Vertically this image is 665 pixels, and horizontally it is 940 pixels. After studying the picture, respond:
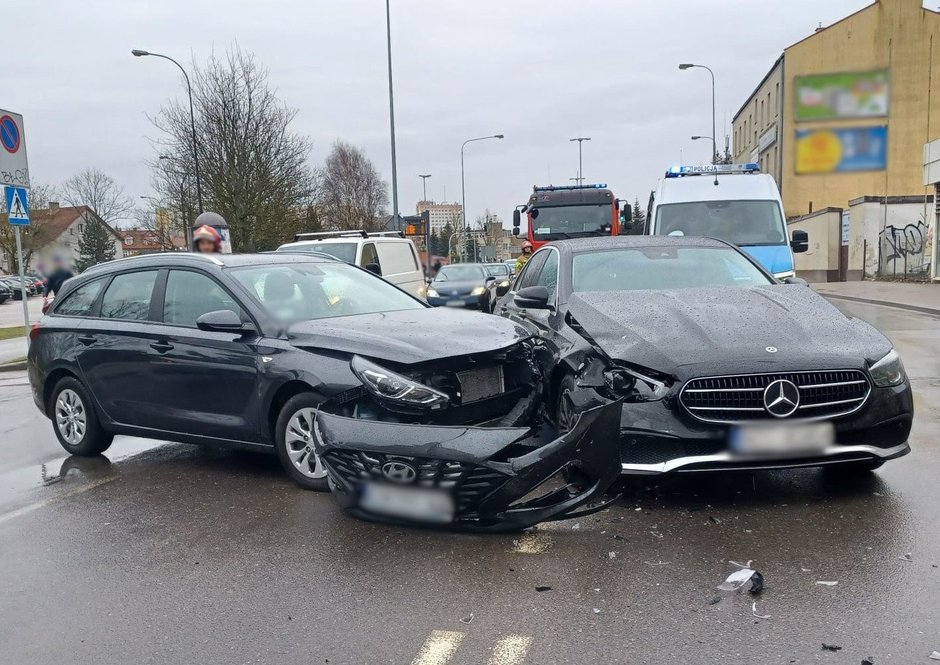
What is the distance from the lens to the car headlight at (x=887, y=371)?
4.34m

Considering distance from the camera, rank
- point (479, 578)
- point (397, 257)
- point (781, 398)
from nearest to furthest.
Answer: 1. point (479, 578)
2. point (781, 398)
3. point (397, 257)

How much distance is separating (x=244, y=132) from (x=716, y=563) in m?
34.9

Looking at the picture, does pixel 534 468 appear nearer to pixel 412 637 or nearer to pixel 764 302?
pixel 412 637

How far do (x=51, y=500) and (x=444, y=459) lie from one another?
3179 millimetres

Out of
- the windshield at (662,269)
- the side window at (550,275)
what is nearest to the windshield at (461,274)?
the side window at (550,275)

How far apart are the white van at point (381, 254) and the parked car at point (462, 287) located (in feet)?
3.65

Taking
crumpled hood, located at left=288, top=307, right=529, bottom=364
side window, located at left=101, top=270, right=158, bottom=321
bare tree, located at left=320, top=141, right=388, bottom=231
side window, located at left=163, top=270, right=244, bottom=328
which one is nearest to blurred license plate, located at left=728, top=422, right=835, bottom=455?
crumpled hood, located at left=288, top=307, right=529, bottom=364

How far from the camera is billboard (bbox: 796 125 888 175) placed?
3416 centimetres

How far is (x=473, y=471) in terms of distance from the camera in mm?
3785

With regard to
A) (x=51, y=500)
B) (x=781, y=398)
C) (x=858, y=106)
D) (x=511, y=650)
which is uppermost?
(x=858, y=106)

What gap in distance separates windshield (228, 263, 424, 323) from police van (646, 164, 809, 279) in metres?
7.57

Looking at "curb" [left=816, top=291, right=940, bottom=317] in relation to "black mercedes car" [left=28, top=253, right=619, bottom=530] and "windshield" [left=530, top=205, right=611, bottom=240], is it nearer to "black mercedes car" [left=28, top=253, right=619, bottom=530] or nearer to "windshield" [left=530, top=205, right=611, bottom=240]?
"windshield" [left=530, top=205, right=611, bottom=240]

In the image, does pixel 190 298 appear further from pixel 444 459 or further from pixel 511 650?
pixel 511 650

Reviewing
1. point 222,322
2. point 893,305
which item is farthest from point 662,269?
point 893,305
